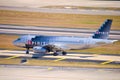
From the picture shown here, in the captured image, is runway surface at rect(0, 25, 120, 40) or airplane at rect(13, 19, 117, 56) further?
runway surface at rect(0, 25, 120, 40)

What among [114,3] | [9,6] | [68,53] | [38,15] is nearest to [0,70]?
[68,53]

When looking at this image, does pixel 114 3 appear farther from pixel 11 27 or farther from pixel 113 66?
pixel 113 66

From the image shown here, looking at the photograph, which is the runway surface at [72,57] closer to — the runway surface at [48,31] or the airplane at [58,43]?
the airplane at [58,43]

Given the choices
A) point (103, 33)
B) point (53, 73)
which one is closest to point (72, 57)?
point (103, 33)

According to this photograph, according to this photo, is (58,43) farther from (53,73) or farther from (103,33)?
(53,73)

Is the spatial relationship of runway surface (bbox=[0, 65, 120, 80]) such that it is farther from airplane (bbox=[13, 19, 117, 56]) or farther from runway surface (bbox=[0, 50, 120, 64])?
airplane (bbox=[13, 19, 117, 56])

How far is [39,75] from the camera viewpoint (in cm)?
5381

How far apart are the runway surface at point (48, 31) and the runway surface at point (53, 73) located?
78.6 feet

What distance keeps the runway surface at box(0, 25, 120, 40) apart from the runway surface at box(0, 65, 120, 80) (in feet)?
78.6

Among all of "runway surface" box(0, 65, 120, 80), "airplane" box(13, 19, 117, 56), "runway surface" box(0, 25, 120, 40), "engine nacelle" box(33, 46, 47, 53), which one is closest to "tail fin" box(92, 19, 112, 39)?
"airplane" box(13, 19, 117, 56)

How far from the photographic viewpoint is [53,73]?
5506 cm

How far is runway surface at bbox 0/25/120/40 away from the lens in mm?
82125

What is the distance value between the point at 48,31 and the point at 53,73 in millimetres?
28860

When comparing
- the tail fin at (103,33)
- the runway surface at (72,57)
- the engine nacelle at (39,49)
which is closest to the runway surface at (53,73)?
the runway surface at (72,57)
